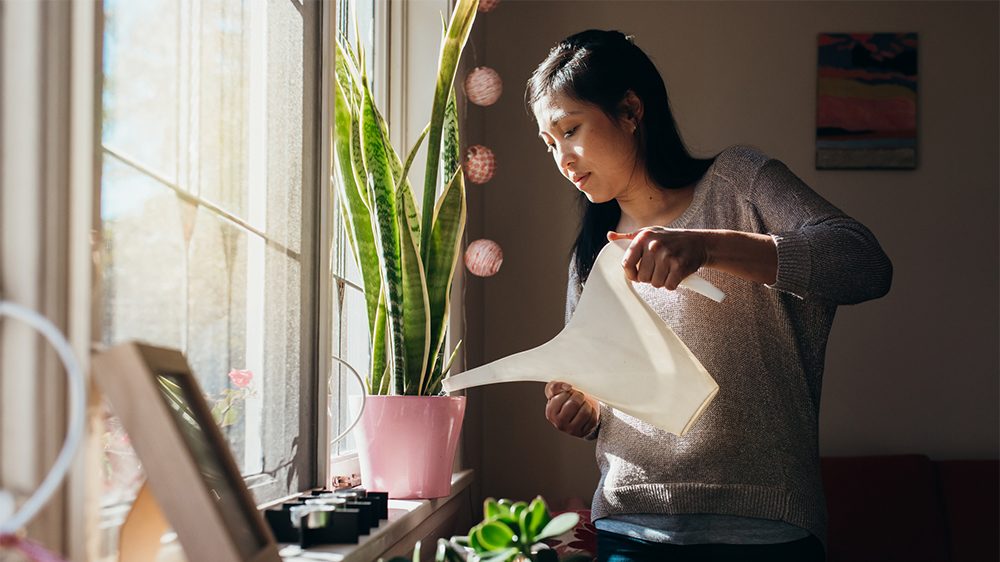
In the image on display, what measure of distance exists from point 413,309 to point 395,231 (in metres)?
0.15

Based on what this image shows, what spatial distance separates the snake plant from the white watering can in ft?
1.49

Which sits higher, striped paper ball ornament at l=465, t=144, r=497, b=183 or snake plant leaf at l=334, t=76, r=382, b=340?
striped paper ball ornament at l=465, t=144, r=497, b=183

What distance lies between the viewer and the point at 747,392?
38.8 inches

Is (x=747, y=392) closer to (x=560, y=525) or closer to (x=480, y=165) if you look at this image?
(x=560, y=525)

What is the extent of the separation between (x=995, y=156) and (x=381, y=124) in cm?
239

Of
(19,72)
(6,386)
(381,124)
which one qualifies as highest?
(381,124)

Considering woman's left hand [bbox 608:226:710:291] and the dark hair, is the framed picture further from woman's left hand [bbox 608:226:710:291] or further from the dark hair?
the dark hair

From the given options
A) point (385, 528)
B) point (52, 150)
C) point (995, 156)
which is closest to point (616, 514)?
point (385, 528)

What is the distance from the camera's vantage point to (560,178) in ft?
8.62

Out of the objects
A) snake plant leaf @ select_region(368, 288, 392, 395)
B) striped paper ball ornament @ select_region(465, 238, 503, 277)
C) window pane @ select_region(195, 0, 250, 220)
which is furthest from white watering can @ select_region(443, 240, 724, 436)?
striped paper ball ornament @ select_region(465, 238, 503, 277)

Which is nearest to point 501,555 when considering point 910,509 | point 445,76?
point 445,76

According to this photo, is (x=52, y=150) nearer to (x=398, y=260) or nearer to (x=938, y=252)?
(x=398, y=260)

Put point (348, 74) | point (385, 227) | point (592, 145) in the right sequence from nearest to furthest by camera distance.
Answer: point (592, 145) → point (385, 227) → point (348, 74)

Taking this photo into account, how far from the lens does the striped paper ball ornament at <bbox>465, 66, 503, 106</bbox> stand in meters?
2.04
